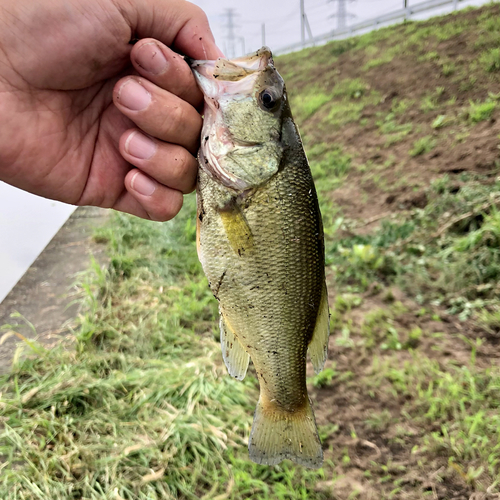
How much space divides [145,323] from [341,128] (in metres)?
5.47

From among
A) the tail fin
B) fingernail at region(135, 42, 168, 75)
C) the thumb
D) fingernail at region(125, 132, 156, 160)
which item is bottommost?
the tail fin

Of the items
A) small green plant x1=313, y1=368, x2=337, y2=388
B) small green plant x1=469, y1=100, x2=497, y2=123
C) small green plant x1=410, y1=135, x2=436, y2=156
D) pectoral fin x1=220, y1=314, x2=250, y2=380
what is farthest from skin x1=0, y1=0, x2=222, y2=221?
small green plant x1=469, y1=100, x2=497, y2=123

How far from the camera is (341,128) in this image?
7496 millimetres

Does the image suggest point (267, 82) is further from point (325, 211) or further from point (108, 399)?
point (325, 211)

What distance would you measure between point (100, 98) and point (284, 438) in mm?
1710

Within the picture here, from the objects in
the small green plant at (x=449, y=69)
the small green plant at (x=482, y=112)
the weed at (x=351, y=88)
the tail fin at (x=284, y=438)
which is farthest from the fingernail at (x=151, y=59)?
the weed at (x=351, y=88)

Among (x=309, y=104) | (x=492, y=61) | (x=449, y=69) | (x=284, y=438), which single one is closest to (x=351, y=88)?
(x=309, y=104)

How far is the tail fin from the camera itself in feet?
5.39

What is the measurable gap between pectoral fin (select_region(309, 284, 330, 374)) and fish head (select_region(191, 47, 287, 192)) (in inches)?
22.3

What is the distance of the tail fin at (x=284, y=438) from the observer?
1.64 metres

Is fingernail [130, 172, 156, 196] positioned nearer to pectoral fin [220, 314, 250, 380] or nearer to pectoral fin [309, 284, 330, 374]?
pectoral fin [220, 314, 250, 380]

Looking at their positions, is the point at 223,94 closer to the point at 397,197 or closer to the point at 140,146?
the point at 140,146

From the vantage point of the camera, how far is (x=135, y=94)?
1494 mm

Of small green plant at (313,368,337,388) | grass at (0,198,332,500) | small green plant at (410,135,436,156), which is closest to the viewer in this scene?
grass at (0,198,332,500)
